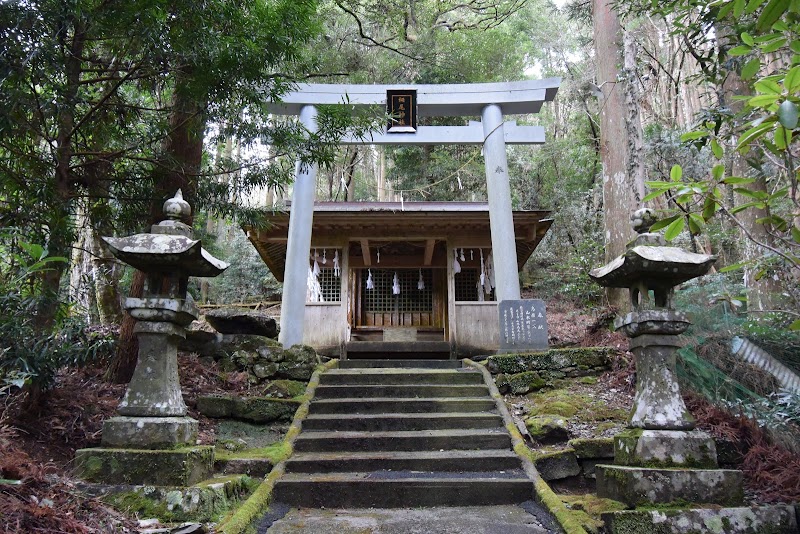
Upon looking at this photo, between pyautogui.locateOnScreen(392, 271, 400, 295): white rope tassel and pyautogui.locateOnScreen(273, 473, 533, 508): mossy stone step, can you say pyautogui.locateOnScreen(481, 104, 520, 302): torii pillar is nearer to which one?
pyautogui.locateOnScreen(392, 271, 400, 295): white rope tassel

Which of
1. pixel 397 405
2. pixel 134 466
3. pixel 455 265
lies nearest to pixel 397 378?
pixel 397 405

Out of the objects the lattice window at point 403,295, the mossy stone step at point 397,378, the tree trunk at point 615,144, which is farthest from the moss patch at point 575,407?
the lattice window at point 403,295

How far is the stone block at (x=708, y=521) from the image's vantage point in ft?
9.98

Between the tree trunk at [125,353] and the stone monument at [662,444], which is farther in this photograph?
the tree trunk at [125,353]

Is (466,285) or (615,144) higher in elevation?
(615,144)

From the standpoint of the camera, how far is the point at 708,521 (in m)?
3.06

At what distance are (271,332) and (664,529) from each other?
583 centimetres

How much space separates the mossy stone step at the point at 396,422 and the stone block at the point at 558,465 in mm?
1013

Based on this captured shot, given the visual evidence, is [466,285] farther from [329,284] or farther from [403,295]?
[329,284]

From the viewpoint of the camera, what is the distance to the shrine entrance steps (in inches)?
166

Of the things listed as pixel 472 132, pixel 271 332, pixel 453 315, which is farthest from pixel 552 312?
pixel 271 332

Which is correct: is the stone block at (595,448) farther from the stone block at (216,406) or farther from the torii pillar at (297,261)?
the torii pillar at (297,261)

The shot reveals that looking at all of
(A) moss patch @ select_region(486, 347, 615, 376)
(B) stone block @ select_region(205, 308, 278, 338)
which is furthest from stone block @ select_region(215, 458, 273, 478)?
(A) moss patch @ select_region(486, 347, 615, 376)

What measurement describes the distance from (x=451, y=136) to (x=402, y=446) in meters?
6.36
